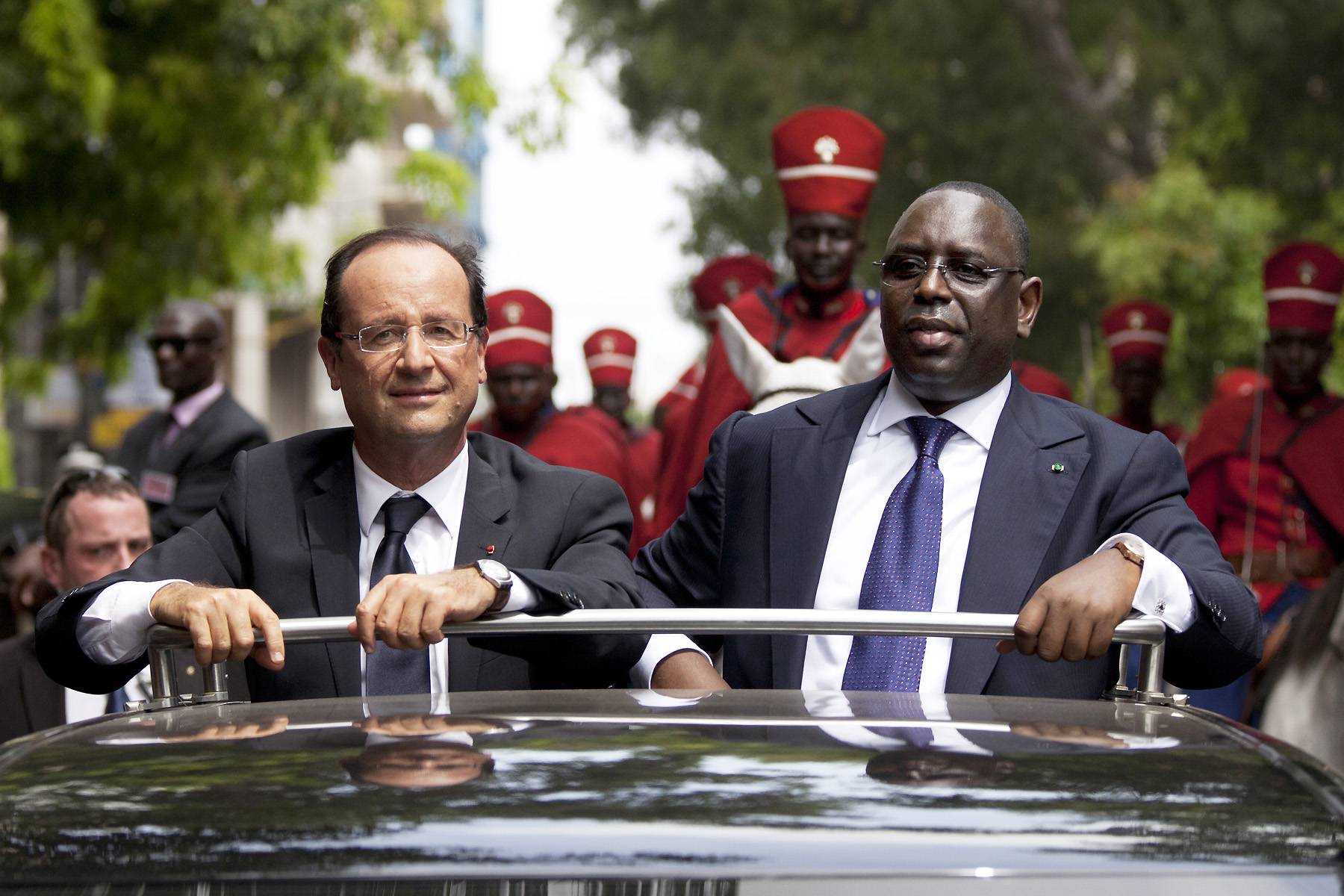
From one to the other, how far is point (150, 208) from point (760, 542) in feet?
38.9

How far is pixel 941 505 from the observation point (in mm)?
3637

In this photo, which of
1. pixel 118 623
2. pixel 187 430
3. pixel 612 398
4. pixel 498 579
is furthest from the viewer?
pixel 612 398

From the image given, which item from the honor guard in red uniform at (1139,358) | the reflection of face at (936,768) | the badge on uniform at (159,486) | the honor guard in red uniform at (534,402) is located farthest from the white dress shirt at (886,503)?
the honor guard in red uniform at (1139,358)

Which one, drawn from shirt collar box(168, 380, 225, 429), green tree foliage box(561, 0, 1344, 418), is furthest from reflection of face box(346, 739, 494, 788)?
green tree foliage box(561, 0, 1344, 418)

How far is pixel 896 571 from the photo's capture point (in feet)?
11.7

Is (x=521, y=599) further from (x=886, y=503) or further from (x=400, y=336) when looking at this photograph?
(x=886, y=503)

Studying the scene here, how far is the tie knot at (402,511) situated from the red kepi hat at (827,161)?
10.4ft

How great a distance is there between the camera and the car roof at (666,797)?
6.59ft

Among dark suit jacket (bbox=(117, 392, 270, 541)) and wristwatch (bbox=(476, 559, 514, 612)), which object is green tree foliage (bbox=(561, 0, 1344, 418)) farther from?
wristwatch (bbox=(476, 559, 514, 612))

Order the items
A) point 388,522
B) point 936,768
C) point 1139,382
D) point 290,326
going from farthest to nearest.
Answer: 1. point 290,326
2. point 1139,382
3. point 388,522
4. point 936,768

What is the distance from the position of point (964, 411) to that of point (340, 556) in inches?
45.4

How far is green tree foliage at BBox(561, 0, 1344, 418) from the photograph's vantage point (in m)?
14.5

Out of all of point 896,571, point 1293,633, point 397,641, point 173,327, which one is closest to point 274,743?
point 397,641

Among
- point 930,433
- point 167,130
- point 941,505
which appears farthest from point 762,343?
point 167,130
